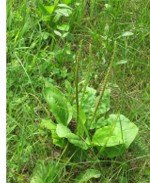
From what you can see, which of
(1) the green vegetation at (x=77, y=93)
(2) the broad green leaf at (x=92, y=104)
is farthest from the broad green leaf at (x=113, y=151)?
(2) the broad green leaf at (x=92, y=104)

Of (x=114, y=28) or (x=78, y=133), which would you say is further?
(x=114, y=28)

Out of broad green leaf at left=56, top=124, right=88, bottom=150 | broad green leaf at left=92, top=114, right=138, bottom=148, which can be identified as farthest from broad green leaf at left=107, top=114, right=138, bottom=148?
broad green leaf at left=56, top=124, right=88, bottom=150

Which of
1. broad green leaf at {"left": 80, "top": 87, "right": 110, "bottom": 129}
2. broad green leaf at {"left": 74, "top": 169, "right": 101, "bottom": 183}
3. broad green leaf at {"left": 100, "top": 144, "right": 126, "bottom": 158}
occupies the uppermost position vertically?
broad green leaf at {"left": 80, "top": 87, "right": 110, "bottom": 129}

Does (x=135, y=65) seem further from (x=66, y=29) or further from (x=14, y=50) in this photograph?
(x=14, y=50)

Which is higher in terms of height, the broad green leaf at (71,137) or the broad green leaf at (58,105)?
the broad green leaf at (58,105)

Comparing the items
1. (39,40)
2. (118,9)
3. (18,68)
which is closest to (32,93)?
(18,68)

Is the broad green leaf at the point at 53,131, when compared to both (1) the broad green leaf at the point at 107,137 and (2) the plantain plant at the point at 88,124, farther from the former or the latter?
(1) the broad green leaf at the point at 107,137

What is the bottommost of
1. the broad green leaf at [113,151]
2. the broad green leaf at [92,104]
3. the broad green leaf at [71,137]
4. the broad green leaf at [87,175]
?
the broad green leaf at [87,175]

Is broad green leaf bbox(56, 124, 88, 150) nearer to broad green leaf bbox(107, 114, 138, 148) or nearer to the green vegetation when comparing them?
the green vegetation
